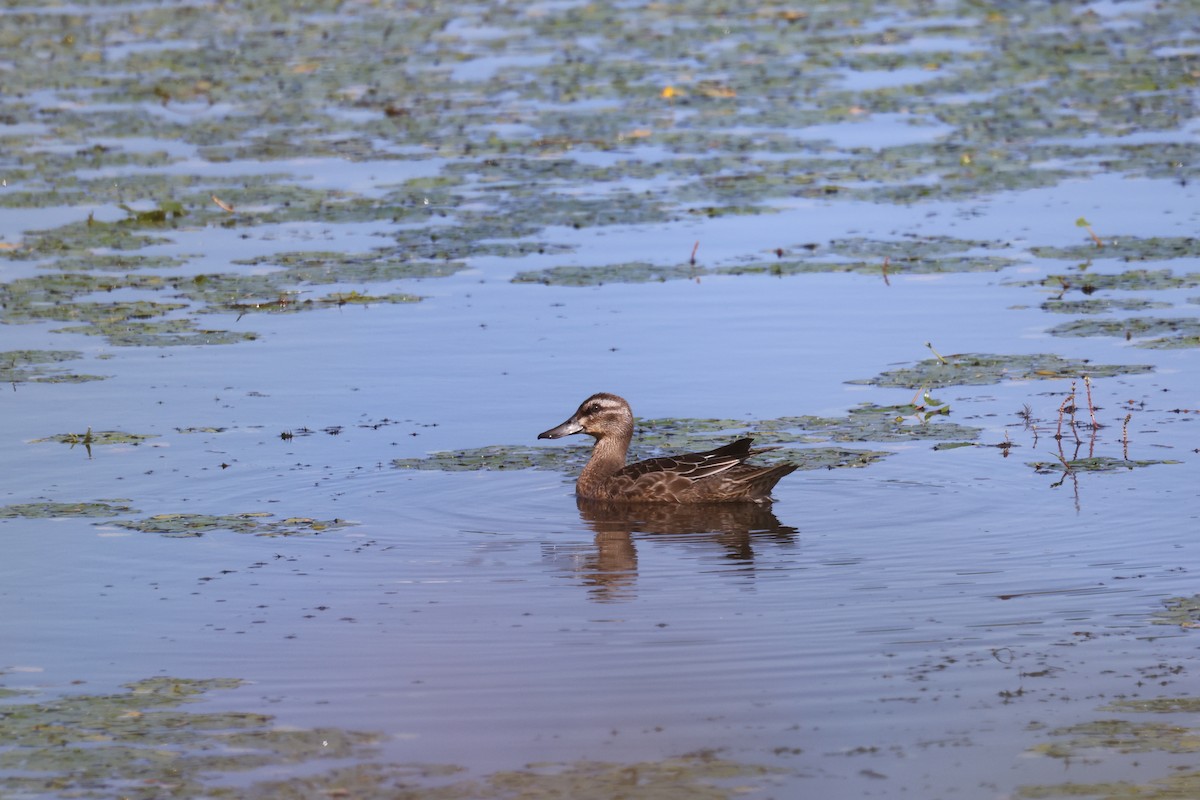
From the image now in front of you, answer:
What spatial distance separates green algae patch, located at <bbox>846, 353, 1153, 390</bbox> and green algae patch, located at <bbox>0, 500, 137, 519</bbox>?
508 cm

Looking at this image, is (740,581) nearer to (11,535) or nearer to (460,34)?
(11,535)

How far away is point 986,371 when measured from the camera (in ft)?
44.0

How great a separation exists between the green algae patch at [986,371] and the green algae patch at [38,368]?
5486mm

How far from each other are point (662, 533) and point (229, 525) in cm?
240

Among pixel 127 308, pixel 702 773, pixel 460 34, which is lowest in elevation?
pixel 702 773

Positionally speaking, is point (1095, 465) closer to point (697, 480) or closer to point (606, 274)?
point (697, 480)

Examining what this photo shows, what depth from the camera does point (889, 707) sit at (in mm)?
7684

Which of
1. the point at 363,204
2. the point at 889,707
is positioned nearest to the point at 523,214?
the point at 363,204

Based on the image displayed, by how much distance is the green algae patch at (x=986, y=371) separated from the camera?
13.2 m

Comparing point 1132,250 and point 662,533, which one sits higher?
point 1132,250

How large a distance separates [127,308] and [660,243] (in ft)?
16.0

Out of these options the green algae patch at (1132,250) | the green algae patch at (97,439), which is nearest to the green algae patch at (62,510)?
the green algae patch at (97,439)

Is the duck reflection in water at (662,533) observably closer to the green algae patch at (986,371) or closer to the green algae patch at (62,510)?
the green algae patch at (986,371)

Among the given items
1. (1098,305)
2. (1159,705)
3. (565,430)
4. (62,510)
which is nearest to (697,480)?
(565,430)
